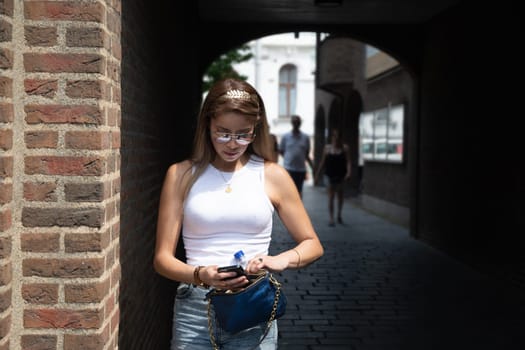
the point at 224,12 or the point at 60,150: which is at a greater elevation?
the point at 224,12

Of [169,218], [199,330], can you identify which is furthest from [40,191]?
[199,330]

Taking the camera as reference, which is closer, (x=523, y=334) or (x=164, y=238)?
(x=164, y=238)

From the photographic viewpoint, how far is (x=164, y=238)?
282 cm

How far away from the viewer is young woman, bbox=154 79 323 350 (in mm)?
2748

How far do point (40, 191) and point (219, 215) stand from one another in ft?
2.14

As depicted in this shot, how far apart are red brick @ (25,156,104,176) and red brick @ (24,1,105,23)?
1.64ft

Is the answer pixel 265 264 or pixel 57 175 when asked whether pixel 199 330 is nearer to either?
pixel 265 264

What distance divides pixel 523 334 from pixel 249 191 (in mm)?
4250

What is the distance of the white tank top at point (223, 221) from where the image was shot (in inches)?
108

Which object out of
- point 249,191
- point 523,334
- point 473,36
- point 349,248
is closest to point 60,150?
point 249,191

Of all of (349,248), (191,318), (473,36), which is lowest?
(349,248)

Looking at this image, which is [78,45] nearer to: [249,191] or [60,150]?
[60,150]

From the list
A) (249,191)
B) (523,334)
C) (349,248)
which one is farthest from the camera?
(349,248)

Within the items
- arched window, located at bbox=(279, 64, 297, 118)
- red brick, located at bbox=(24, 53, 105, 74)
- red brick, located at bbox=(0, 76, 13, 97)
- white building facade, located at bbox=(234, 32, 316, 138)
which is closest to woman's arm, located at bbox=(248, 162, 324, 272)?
red brick, located at bbox=(24, 53, 105, 74)
